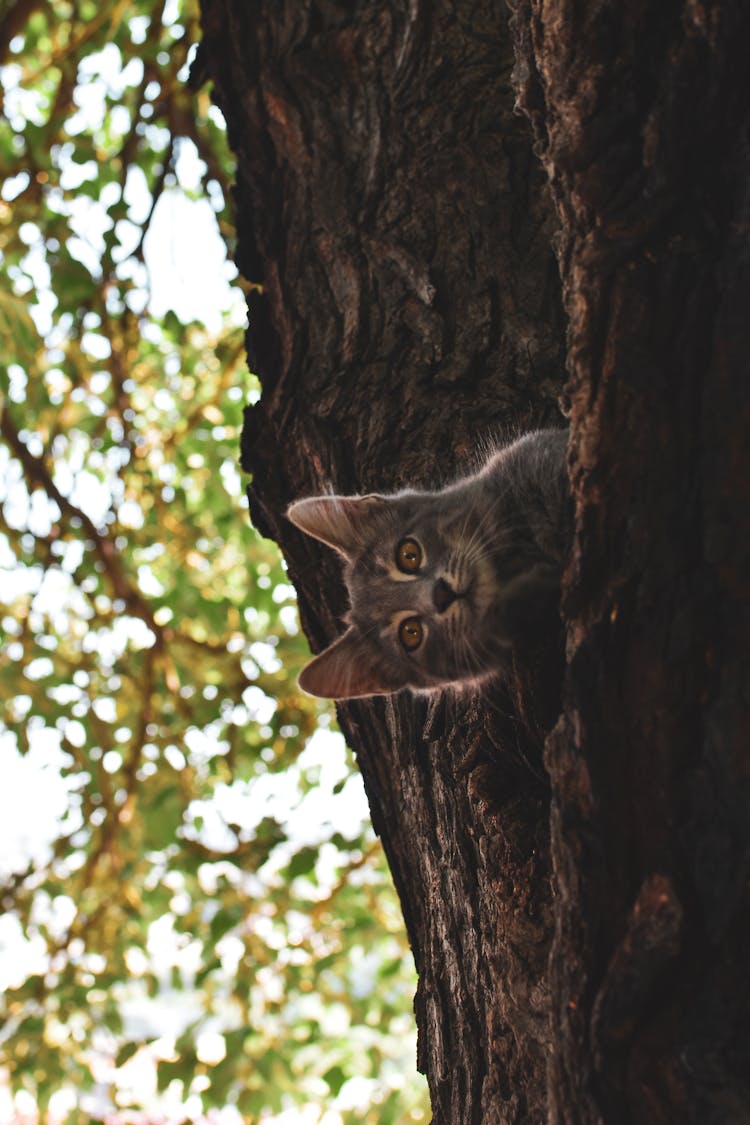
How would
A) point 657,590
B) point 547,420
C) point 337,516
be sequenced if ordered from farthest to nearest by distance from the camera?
1. point 337,516
2. point 547,420
3. point 657,590

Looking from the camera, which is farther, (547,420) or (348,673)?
(348,673)

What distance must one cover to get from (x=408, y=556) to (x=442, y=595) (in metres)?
0.21

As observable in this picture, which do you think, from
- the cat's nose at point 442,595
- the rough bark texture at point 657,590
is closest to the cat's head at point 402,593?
the cat's nose at point 442,595

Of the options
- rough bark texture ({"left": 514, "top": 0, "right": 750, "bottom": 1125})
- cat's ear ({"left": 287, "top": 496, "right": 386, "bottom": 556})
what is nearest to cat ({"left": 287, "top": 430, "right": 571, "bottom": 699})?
cat's ear ({"left": 287, "top": 496, "right": 386, "bottom": 556})

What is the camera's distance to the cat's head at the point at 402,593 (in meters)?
→ 2.16

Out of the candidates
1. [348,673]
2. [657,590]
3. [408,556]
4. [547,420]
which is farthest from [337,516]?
[657,590]

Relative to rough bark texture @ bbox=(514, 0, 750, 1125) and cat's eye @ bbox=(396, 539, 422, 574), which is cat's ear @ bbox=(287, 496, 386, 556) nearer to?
cat's eye @ bbox=(396, 539, 422, 574)

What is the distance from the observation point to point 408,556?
242cm

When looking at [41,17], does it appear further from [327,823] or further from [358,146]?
[327,823]

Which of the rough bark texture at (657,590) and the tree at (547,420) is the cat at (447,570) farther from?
the rough bark texture at (657,590)

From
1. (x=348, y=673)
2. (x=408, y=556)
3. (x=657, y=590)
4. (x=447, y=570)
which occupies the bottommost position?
(x=657, y=590)

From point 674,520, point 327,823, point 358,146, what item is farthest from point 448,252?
point 327,823

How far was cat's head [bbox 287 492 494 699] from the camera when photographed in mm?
2160

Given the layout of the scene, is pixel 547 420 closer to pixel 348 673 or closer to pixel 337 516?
pixel 337 516
